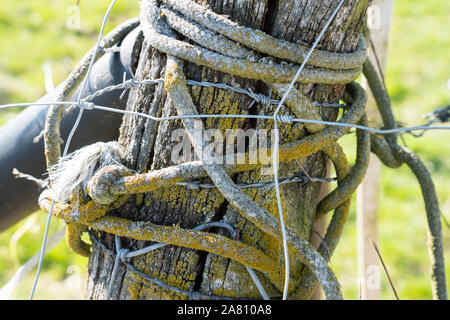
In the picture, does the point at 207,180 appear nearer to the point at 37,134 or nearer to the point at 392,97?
the point at 37,134

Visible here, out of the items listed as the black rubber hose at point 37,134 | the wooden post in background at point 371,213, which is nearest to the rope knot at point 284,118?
the black rubber hose at point 37,134

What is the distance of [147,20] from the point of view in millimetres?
936

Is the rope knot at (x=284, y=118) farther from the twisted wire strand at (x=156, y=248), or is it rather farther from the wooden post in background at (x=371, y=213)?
the wooden post in background at (x=371, y=213)

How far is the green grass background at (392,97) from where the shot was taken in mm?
2375

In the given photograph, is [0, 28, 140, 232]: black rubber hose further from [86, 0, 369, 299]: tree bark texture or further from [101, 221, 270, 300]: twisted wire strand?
[101, 221, 270, 300]: twisted wire strand

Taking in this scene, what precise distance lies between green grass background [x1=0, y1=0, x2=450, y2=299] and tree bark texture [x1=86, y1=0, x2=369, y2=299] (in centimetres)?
83

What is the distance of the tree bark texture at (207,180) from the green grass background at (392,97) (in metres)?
0.83

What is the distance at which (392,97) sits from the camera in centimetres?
337

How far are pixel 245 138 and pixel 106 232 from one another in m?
0.42

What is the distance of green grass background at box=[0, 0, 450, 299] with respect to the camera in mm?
2375

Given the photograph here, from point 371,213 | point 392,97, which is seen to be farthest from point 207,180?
point 392,97

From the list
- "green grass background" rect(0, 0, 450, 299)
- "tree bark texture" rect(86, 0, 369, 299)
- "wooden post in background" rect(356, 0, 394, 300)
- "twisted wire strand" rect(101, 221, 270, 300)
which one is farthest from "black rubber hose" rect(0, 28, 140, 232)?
"wooden post in background" rect(356, 0, 394, 300)

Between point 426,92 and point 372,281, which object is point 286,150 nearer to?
point 372,281
